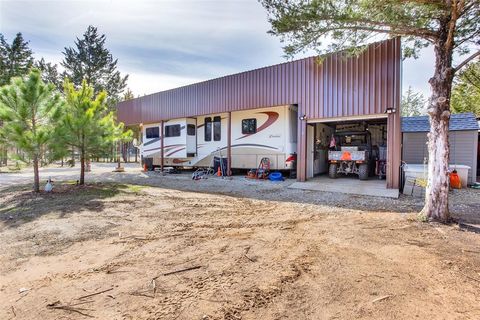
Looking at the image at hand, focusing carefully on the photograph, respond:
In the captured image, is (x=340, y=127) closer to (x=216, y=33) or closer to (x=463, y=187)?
(x=463, y=187)

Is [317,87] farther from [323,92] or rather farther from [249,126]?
[249,126]

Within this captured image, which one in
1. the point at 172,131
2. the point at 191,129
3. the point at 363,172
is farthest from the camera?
the point at 172,131

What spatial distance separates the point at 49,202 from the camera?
630cm

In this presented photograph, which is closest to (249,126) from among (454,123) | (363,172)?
(363,172)

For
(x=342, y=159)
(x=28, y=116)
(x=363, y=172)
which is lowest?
(x=363, y=172)

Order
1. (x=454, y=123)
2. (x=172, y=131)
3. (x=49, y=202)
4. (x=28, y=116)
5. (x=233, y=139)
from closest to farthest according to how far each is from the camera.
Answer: (x=49, y=202) < (x=28, y=116) < (x=454, y=123) < (x=233, y=139) < (x=172, y=131)

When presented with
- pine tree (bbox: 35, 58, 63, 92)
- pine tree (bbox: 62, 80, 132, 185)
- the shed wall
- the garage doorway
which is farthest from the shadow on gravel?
pine tree (bbox: 35, 58, 63, 92)

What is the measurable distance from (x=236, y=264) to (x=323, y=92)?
735cm

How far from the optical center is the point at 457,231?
13.4ft

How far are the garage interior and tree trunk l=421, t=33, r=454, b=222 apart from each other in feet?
10.1

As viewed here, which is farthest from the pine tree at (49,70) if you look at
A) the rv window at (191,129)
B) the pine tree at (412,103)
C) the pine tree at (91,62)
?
the pine tree at (412,103)

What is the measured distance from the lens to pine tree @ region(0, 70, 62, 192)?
6.93m

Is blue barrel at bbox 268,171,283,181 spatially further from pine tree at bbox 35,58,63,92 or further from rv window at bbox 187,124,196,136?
pine tree at bbox 35,58,63,92

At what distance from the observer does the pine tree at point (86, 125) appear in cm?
780
